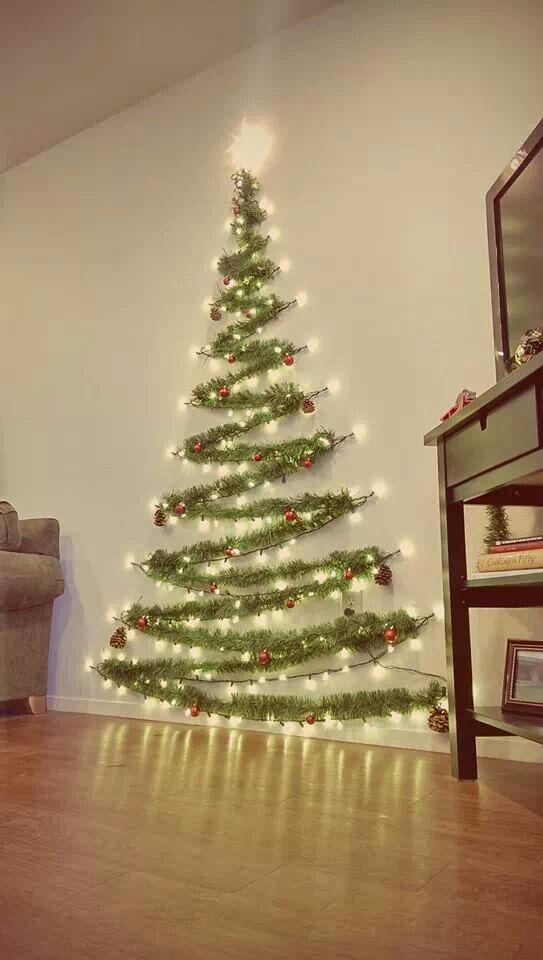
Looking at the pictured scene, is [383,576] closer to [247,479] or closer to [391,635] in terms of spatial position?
[391,635]

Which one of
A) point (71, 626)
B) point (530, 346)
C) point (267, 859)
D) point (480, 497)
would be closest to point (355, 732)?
point (480, 497)

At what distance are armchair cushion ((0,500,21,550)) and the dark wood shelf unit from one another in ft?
5.91

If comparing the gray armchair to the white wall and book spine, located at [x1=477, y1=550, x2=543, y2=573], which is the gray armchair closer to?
the white wall

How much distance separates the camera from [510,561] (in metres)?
1.62

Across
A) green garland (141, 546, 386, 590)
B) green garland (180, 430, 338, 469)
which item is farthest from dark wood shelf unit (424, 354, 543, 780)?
green garland (180, 430, 338, 469)

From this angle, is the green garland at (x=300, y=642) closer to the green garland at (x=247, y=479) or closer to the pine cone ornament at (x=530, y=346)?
the green garland at (x=247, y=479)

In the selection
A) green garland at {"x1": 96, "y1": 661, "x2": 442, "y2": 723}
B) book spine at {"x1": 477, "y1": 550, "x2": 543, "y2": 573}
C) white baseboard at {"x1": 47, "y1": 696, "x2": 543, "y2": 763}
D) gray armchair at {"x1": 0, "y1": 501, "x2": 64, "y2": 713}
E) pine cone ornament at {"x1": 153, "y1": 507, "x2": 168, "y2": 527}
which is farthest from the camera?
pine cone ornament at {"x1": 153, "y1": 507, "x2": 168, "y2": 527}

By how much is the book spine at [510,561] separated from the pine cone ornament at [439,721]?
2.08 feet

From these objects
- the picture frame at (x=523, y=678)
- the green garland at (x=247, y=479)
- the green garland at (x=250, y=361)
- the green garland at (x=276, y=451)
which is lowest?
the picture frame at (x=523, y=678)

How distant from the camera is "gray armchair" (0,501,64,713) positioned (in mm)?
2885

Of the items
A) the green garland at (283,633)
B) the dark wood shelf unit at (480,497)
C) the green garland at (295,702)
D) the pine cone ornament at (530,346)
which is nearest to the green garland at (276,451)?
the green garland at (283,633)

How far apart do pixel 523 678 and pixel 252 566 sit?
1.11 m

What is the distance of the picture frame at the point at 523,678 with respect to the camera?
1828 millimetres

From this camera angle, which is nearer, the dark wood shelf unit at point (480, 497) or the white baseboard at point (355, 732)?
the dark wood shelf unit at point (480, 497)
